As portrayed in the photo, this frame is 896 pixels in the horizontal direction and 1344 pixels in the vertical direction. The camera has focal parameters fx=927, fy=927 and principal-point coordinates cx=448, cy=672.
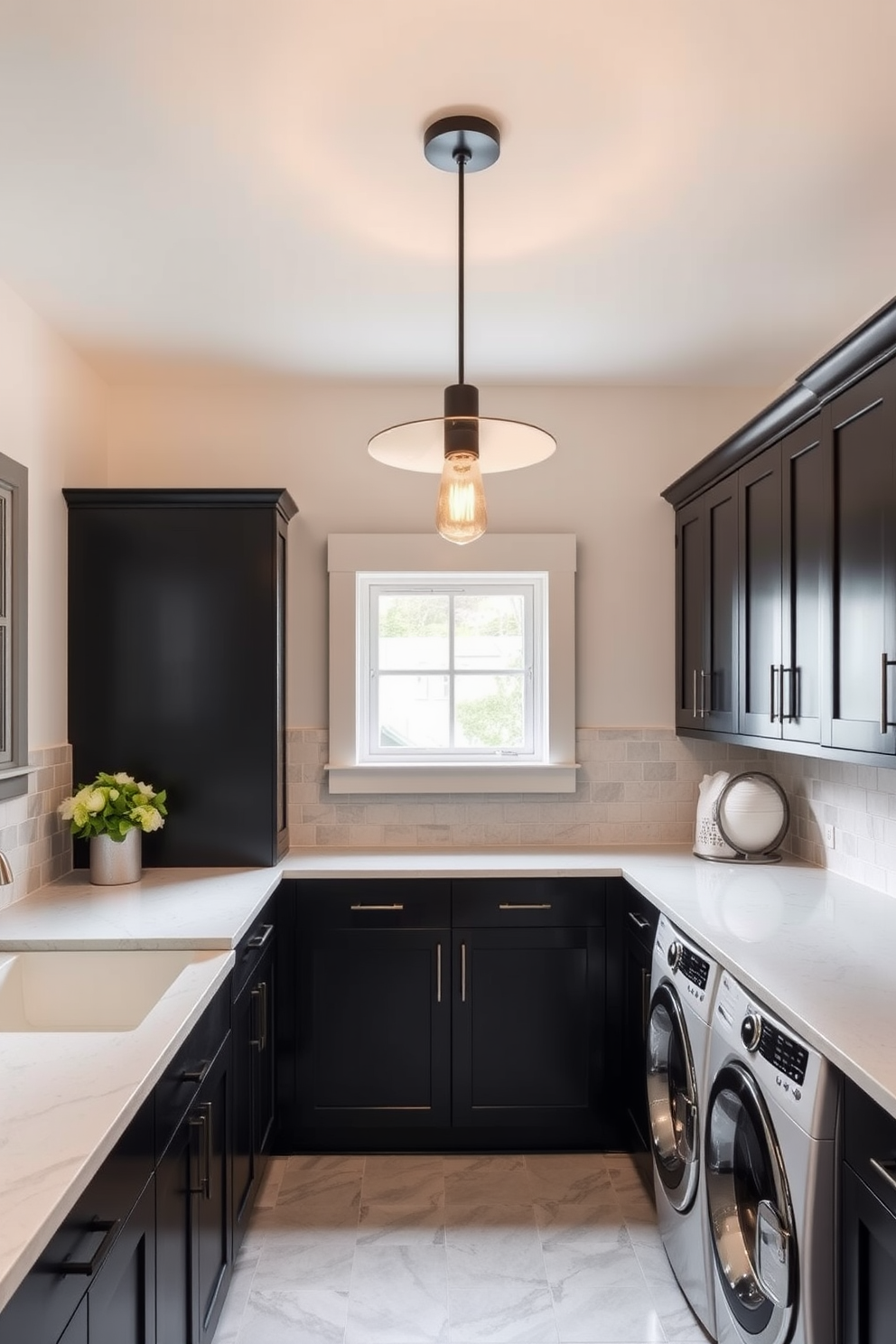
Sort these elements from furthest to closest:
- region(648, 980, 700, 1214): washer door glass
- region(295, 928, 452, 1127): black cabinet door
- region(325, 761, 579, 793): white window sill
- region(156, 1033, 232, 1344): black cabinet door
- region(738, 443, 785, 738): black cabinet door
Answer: region(325, 761, 579, 793): white window sill
region(295, 928, 452, 1127): black cabinet door
region(738, 443, 785, 738): black cabinet door
region(648, 980, 700, 1214): washer door glass
region(156, 1033, 232, 1344): black cabinet door

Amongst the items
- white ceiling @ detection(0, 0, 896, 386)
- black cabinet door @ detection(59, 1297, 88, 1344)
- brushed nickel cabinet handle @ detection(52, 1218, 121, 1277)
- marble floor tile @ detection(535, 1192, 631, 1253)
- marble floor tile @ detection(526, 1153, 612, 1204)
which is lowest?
marble floor tile @ detection(526, 1153, 612, 1204)

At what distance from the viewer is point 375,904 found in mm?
2984

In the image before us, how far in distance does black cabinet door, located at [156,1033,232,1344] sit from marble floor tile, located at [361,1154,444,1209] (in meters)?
0.66

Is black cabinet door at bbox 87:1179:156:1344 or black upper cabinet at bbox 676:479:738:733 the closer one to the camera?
black cabinet door at bbox 87:1179:156:1344

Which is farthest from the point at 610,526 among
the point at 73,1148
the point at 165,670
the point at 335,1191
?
the point at 73,1148

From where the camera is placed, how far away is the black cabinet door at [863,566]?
6.45 ft

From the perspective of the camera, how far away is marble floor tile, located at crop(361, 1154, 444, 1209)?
275 cm

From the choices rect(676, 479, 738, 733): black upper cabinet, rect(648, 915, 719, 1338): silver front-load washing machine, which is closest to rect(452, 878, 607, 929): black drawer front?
rect(648, 915, 719, 1338): silver front-load washing machine

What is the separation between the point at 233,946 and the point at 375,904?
31.5 inches

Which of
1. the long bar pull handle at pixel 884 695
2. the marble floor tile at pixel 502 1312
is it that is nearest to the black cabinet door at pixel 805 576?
the long bar pull handle at pixel 884 695

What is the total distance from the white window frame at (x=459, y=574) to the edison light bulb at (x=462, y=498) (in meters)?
1.51

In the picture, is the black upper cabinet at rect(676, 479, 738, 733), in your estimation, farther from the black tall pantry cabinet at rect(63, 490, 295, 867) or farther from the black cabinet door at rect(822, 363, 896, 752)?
the black tall pantry cabinet at rect(63, 490, 295, 867)

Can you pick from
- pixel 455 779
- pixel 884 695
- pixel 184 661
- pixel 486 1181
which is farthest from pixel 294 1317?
pixel 884 695

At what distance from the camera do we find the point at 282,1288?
7.66 ft
